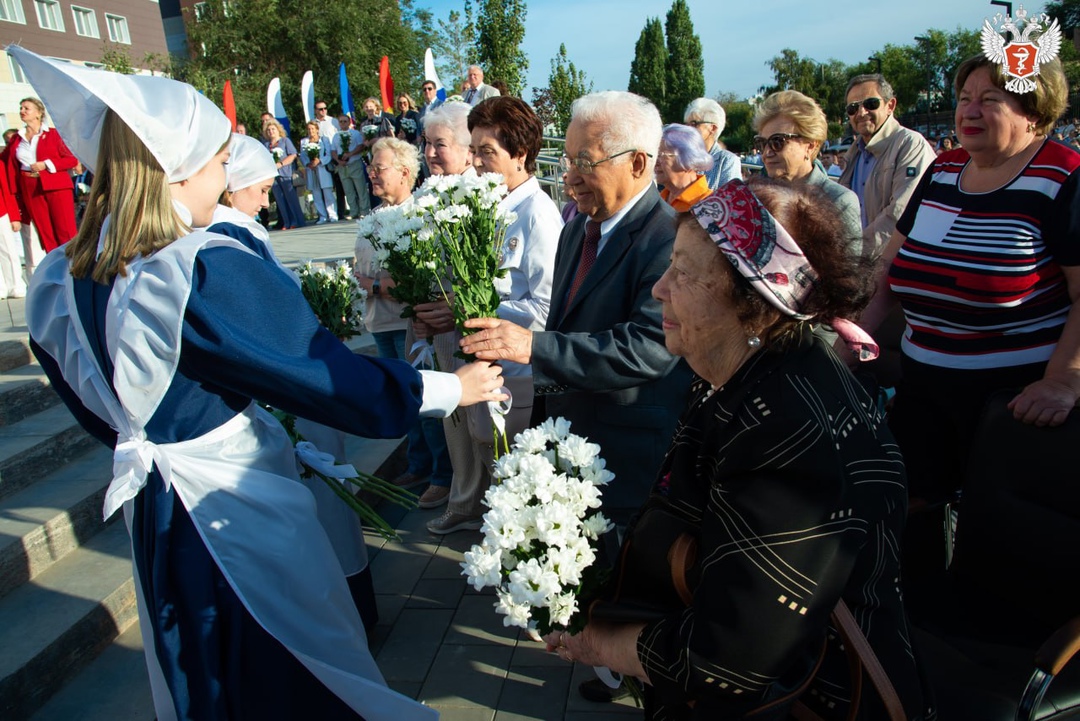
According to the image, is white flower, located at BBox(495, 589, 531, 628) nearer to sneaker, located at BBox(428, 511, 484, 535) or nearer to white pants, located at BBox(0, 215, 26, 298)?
sneaker, located at BBox(428, 511, 484, 535)

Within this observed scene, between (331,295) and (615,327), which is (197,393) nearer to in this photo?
(615,327)

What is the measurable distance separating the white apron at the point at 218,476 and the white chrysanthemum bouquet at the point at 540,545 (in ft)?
2.26

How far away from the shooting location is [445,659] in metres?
3.23

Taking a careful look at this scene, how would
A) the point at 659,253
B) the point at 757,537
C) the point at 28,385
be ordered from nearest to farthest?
the point at 757,537, the point at 659,253, the point at 28,385

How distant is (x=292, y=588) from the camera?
210cm

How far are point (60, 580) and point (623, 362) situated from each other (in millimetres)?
2952

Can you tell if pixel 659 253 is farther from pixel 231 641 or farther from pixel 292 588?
pixel 231 641

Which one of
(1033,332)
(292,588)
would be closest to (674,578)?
(292,588)

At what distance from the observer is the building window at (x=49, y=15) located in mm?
35656

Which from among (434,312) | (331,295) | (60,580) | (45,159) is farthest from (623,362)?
(45,159)

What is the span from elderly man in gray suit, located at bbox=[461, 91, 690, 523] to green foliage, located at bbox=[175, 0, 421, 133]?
36453 millimetres

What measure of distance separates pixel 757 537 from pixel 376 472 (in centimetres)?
404

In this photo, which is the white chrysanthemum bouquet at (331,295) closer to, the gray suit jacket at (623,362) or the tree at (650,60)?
the gray suit jacket at (623,362)

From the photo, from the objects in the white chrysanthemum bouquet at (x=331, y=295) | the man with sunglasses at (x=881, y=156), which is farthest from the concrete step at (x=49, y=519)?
the man with sunglasses at (x=881, y=156)
